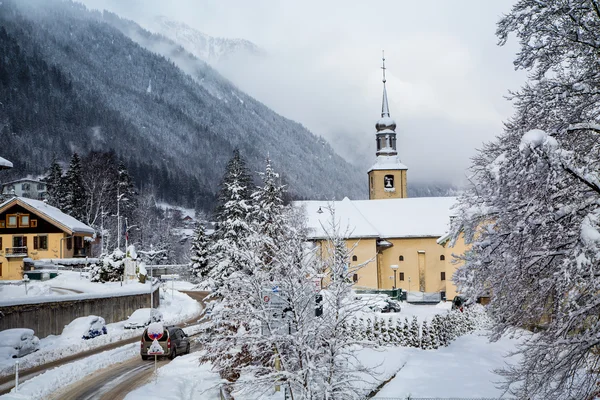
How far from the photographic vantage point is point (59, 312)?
105 ft


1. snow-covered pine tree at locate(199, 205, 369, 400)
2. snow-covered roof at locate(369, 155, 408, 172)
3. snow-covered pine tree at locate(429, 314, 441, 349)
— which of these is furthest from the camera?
snow-covered roof at locate(369, 155, 408, 172)

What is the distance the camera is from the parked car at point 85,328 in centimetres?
3243

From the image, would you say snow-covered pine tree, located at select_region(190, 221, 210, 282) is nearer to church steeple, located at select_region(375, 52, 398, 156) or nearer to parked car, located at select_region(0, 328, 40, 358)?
church steeple, located at select_region(375, 52, 398, 156)

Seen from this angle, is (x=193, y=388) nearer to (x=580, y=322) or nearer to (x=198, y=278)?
(x=580, y=322)

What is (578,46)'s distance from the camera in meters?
11.0

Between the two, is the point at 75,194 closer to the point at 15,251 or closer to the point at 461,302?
the point at 15,251

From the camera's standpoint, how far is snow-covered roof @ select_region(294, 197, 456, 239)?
228 ft

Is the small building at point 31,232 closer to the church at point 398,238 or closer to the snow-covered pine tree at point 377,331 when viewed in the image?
the church at point 398,238

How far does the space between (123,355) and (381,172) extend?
60.7 metres

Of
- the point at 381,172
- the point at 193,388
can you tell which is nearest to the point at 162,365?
the point at 193,388

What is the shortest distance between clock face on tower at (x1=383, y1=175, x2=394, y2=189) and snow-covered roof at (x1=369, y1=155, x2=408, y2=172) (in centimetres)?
156

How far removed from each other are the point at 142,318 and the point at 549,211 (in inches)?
1380

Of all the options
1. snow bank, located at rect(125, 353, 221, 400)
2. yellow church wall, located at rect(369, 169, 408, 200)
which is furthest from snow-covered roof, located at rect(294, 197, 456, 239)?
snow bank, located at rect(125, 353, 221, 400)

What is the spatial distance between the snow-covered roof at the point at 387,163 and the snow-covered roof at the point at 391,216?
323 inches
